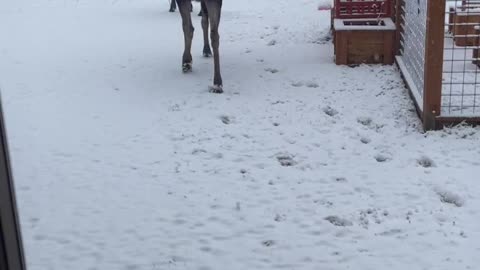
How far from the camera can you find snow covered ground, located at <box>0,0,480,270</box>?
3.81 m

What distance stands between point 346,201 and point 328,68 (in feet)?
11.9

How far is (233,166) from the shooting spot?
5051 millimetres

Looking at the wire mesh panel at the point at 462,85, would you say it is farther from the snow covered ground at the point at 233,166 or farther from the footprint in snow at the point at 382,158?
the footprint in snow at the point at 382,158

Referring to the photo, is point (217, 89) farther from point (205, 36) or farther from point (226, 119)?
point (205, 36)

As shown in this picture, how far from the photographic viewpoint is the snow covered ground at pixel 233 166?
3.81 m

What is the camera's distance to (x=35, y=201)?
4.49 meters

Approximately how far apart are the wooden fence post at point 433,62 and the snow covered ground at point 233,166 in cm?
→ 19

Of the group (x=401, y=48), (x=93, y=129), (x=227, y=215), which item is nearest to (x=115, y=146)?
(x=93, y=129)

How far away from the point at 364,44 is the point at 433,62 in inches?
98.3

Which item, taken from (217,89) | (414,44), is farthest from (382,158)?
(217,89)

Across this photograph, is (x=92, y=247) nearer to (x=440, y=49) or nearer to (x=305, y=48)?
(x=440, y=49)

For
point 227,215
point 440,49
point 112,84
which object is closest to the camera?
point 227,215

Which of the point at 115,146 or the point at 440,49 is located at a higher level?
the point at 440,49

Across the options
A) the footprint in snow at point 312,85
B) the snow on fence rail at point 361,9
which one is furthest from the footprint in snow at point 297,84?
the snow on fence rail at point 361,9
